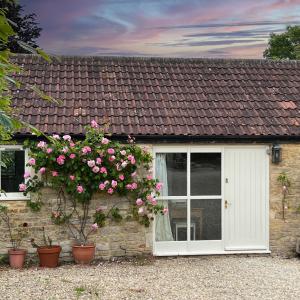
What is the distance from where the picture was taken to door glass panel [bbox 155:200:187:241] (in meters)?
11.4

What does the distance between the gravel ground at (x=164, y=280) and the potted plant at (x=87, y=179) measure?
88cm

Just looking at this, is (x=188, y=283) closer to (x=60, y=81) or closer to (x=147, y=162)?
(x=147, y=162)

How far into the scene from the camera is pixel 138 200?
1077cm

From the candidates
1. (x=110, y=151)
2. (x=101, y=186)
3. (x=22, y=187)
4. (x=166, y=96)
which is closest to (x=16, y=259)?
(x=22, y=187)

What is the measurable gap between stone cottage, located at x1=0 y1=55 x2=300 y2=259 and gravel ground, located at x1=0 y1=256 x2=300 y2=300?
1.57ft

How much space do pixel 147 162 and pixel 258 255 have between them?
3.27 meters

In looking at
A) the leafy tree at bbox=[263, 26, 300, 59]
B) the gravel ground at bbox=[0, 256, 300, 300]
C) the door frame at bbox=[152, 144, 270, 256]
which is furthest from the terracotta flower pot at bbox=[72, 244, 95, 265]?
the leafy tree at bbox=[263, 26, 300, 59]

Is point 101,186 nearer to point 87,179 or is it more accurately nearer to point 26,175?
point 87,179

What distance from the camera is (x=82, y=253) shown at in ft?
34.7

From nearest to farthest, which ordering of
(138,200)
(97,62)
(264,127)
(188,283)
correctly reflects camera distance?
(188,283) < (138,200) < (264,127) < (97,62)

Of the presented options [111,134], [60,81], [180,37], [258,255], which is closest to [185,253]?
[258,255]

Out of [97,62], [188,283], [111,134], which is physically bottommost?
[188,283]

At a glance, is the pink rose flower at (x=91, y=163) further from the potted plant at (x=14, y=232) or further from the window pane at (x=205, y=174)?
the window pane at (x=205, y=174)

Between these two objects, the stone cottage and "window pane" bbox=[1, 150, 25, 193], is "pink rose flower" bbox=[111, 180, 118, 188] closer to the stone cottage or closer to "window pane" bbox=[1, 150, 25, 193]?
the stone cottage
